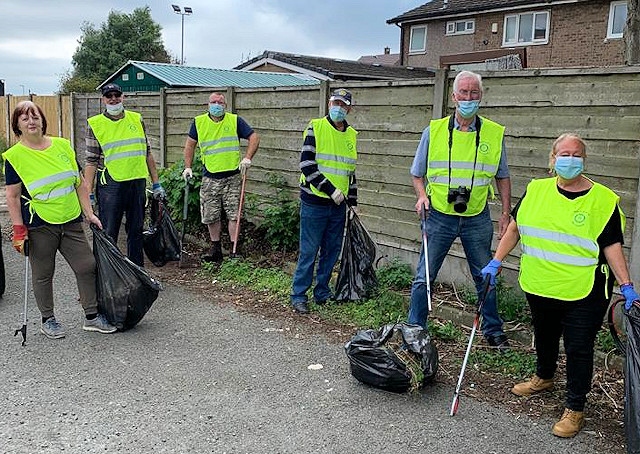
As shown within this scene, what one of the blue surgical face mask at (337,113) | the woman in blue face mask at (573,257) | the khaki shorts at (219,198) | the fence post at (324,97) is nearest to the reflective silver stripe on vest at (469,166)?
the woman in blue face mask at (573,257)

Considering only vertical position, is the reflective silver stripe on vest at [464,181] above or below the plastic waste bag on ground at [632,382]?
above

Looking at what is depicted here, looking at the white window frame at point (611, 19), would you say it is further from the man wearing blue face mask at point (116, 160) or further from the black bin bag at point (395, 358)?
the black bin bag at point (395, 358)

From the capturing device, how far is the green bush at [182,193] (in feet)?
26.2

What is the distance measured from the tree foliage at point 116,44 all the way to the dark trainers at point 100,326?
135 feet

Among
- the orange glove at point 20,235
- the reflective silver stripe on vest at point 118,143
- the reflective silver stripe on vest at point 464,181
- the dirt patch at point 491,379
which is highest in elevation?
the reflective silver stripe on vest at point 118,143

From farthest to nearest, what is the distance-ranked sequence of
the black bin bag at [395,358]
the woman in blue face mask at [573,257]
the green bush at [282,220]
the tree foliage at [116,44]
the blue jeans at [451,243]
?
the tree foliage at [116,44] < the green bush at [282,220] < the blue jeans at [451,243] < the black bin bag at [395,358] < the woman in blue face mask at [573,257]

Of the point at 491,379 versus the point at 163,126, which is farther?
the point at 163,126

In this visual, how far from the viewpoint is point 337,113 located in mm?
5430

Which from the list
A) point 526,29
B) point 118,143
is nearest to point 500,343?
point 118,143

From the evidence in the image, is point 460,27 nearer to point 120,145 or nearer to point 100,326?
point 120,145

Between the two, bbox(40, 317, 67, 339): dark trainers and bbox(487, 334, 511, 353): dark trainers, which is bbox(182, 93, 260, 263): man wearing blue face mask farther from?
bbox(487, 334, 511, 353): dark trainers

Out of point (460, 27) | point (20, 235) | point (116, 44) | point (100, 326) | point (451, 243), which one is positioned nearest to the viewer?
point (451, 243)

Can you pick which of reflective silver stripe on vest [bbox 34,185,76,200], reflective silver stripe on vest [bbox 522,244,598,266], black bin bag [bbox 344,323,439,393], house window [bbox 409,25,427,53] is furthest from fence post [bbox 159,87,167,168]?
house window [bbox 409,25,427,53]

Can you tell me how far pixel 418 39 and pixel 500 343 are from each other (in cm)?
2742
